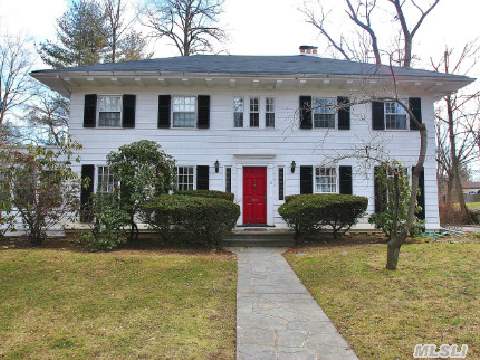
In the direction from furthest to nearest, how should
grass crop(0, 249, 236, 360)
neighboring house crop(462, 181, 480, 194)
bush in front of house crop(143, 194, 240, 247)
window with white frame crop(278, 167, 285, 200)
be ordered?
1. neighboring house crop(462, 181, 480, 194)
2. window with white frame crop(278, 167, 285, 200)
3. bush in front of house crop(143, 194, 240, 247)
4. grass crop(0, 249, 236, 360)

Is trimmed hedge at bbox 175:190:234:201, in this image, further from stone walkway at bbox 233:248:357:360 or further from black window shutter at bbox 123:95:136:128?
stone walkway at bbox 233:248:357:360

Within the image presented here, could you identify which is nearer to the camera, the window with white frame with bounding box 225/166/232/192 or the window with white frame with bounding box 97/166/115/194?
the window with white frame with bounding box 97/166/115/194

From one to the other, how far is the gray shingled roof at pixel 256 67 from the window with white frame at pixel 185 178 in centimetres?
311

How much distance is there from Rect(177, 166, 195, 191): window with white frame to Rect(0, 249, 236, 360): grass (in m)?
4.59

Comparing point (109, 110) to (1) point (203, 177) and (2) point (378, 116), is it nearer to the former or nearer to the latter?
(1) point (203, 177)

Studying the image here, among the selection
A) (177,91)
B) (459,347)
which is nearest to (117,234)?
(177,91)

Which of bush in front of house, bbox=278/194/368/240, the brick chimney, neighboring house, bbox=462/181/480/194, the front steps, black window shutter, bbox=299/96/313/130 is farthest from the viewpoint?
neighboring house, bbox=462/181/480/194

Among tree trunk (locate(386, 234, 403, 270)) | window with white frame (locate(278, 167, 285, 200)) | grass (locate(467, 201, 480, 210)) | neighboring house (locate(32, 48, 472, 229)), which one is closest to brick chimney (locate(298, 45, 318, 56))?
neighboring house (locate(32, 48, 472, 229))

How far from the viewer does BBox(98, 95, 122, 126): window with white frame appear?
12.7 meters

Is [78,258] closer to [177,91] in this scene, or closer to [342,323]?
[342,323]

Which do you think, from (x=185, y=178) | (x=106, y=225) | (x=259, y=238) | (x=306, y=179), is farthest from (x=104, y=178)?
(x=306, y=179)

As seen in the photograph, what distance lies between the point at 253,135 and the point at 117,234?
551cm

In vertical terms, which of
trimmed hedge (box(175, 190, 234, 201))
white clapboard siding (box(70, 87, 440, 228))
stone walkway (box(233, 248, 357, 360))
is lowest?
stone walkway (box(233, 248, 357, 360))

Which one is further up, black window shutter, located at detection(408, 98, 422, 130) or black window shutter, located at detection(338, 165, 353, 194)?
black window shutter, located at detection(408, 98, 422, 130)
